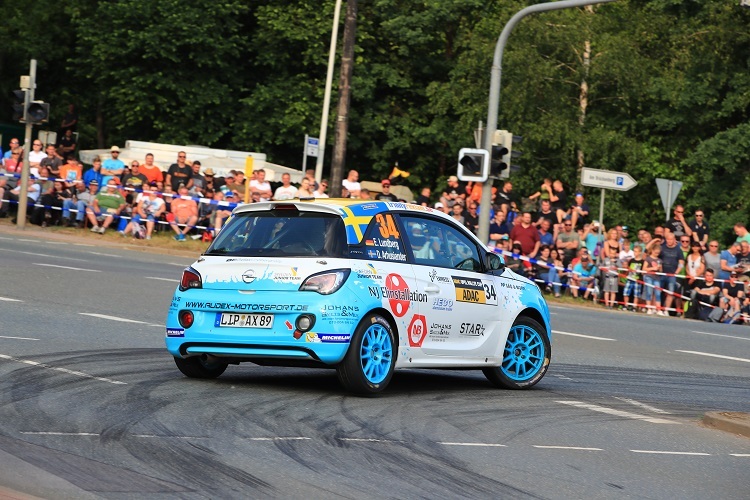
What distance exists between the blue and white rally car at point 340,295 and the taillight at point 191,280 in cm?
1

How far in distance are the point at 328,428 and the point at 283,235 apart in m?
2.49

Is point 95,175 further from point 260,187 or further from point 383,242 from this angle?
point 383,242

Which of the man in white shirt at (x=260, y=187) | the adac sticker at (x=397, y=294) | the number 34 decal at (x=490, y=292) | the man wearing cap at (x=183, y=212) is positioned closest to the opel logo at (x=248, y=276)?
the adac sticker at (x=397, y=294)

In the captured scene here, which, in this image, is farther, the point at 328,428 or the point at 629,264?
the point at 629,264

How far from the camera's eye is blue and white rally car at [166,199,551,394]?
11.5 m

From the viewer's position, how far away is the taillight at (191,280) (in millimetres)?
11898

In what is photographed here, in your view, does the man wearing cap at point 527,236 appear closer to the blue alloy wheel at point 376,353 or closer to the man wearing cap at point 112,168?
the man wearing cap at point 112,168

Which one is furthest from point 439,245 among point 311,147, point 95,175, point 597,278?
point 311,147

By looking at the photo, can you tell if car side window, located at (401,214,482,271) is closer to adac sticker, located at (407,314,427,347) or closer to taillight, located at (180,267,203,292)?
adac sticker, located at (407,314,427,347)

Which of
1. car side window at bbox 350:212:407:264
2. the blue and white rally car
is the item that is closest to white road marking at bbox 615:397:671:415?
the blue and white rally car

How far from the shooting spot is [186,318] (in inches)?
467

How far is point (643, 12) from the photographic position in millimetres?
51969

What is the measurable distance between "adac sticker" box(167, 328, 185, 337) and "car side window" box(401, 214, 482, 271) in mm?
2044

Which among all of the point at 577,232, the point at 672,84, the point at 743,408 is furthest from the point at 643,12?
the point at 743,408
